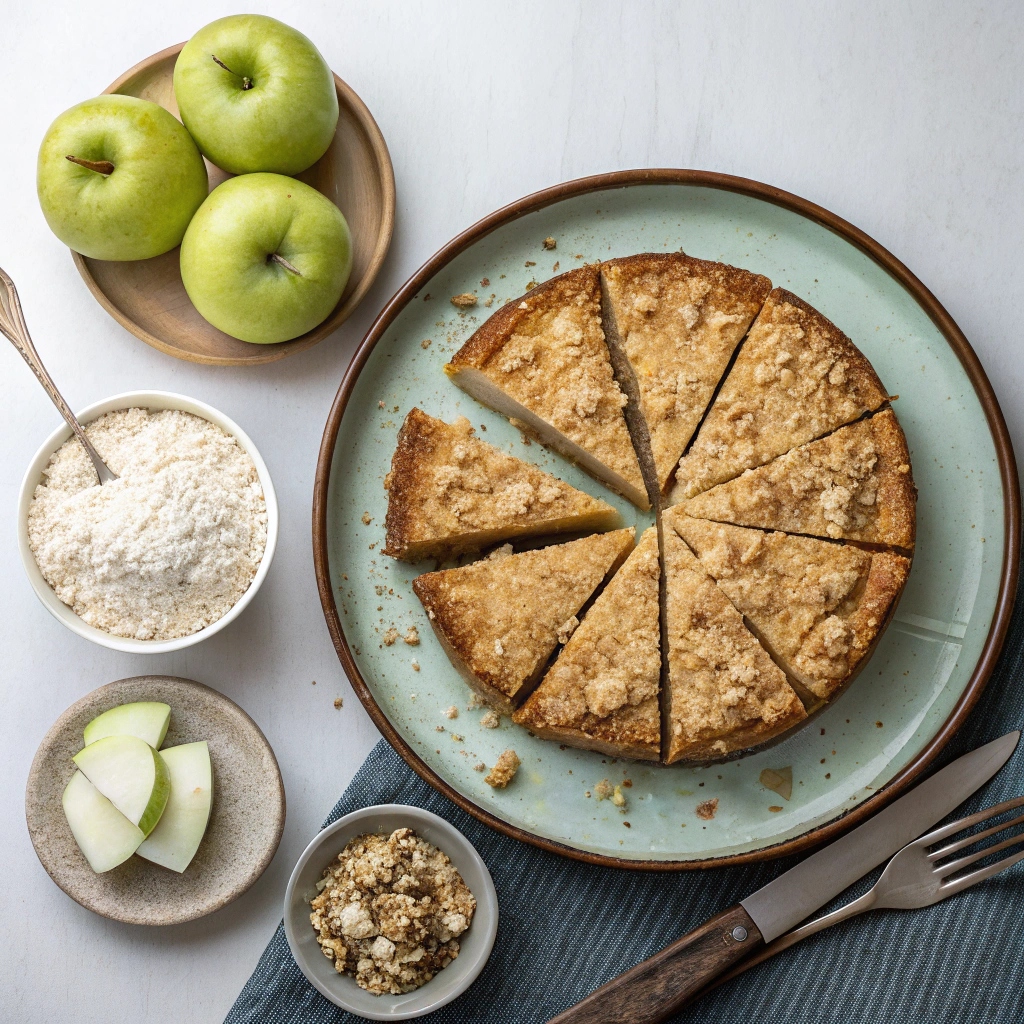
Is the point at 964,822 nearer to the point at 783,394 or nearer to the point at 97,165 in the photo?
the point at 783,394

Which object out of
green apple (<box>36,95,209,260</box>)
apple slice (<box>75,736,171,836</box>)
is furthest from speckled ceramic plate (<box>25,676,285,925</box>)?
green apple (<box>36,95,209,260</box>)

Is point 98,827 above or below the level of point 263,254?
below

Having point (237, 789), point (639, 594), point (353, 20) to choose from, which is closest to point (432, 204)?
point (353, 20)

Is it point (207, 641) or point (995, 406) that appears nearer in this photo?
point (995, 406)

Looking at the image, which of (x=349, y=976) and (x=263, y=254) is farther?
(x=263, y=254)

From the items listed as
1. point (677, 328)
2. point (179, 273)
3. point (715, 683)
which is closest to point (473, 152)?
point (677, 328)

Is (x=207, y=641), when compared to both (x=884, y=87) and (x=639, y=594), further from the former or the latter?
(x=884, y=87)

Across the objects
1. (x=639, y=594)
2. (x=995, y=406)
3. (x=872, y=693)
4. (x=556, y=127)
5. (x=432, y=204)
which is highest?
(x=556, y=127)
